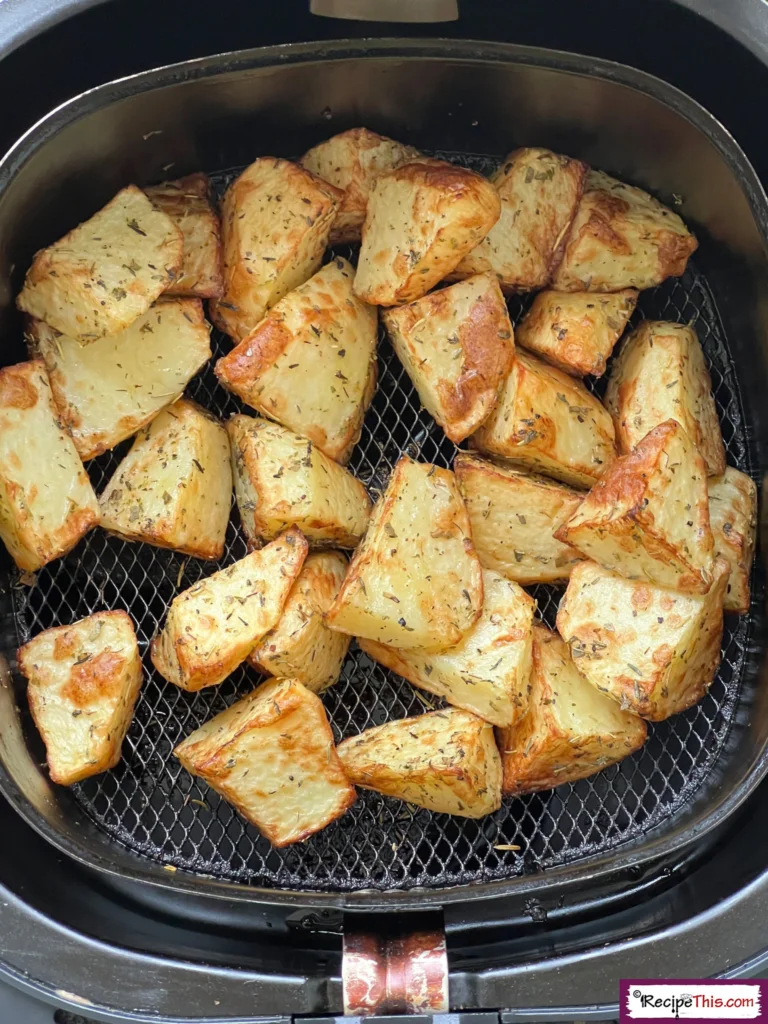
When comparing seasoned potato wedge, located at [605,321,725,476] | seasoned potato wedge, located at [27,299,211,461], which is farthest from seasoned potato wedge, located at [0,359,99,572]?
seasoned potato wedge, located at [605,321,725,476]

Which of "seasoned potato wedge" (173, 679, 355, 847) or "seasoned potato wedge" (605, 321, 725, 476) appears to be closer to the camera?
"seasoned potato wedge" (173, 679, 355, 847)

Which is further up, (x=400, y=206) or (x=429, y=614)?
(x=400, y=206)

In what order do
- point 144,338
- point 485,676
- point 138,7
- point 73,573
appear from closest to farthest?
point 138,7 < point 485,676 < point 144,338 < point 73,573

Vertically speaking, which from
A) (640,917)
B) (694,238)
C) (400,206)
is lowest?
(640,917)

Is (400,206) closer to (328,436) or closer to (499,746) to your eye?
(328,436)

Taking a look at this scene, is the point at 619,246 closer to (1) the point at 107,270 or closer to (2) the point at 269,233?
(2) the point at 269,233

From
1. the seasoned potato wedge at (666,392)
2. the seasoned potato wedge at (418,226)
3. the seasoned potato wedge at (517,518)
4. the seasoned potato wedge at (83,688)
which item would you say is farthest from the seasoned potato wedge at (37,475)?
the seasoned potato wedge at (666,392)

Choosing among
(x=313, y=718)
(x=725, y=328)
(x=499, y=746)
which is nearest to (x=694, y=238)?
(x=725, y=328)

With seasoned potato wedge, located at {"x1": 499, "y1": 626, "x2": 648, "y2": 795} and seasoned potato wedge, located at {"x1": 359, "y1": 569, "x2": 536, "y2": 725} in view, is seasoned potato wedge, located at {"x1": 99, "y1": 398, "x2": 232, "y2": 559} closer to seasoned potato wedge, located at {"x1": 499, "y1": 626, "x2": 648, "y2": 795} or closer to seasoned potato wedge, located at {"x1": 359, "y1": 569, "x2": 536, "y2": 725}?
seasoned potato wedge, located at {"x1": 359, "y1": 569, "x2": 536, "y2": 725}
